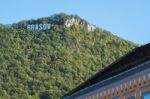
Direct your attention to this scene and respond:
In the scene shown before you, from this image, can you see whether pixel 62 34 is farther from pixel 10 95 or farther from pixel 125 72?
pixel 125 72

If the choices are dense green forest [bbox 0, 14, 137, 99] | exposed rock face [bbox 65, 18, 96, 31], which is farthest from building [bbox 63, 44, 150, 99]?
exposed rock face [bbox 65, 18, 96, 31]

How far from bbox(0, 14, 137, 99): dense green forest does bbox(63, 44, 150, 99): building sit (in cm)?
8022

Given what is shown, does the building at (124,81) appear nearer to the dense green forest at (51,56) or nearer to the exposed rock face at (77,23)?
the dense green forest at (51,56)

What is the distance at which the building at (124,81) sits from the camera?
88.5 ft

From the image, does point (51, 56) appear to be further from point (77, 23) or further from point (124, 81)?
point (124, 81)

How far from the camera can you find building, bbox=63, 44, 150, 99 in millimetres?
26969

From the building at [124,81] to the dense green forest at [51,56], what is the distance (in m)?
80.2

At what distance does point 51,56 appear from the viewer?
144875 mm

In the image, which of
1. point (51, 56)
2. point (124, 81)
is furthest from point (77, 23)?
point (124, 81)

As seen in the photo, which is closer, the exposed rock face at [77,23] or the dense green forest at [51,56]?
the dense green forest at [51,56]

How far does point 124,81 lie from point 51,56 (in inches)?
4607

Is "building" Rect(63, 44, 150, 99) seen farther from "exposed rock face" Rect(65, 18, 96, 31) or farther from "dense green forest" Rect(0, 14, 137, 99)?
"exposed rock face" Rect(65, 18, 96, 31)

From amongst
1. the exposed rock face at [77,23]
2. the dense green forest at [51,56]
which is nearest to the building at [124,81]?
the dense green forest at [51,56]

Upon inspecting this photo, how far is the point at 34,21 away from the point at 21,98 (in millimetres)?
71551
